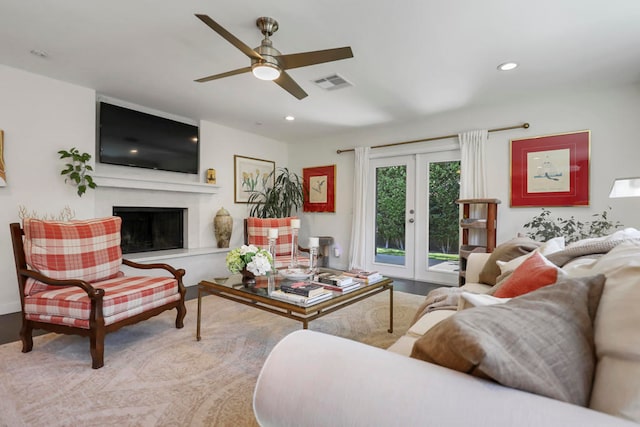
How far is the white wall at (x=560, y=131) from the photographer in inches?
130

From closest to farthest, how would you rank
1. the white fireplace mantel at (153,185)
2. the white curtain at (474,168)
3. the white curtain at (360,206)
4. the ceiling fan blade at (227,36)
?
the ceiling fan blade at (227,36)
the white fireplace mantel at (153,185)
the white curtain at (474,168)
the white curtain at (360,206)

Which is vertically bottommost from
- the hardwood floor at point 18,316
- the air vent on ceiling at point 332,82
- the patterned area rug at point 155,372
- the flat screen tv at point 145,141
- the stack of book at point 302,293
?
the patterned area rug at point 155,372

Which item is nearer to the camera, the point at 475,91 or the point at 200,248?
the point at 475,91

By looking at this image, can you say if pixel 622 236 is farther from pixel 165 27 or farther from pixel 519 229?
pixel 165 27

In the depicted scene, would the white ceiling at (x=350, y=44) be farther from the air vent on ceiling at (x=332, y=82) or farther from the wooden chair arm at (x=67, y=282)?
the wooden chair arm at (x=67, y=282)

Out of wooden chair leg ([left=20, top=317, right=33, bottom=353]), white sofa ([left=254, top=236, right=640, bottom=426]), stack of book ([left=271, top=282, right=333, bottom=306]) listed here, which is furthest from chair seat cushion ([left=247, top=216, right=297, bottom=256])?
white sofa ([left=254, top=236, right=640, bottom=426])

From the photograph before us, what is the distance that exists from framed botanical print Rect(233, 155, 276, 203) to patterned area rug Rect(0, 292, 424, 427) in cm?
263

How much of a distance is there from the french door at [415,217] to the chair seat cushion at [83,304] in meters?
3.48

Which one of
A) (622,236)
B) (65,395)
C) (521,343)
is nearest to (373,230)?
(622,236)

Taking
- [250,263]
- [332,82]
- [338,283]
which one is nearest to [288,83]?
[332,82]

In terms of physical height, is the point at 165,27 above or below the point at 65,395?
above

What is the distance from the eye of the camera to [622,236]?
71.1 inches

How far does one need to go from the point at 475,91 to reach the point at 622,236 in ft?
7.41

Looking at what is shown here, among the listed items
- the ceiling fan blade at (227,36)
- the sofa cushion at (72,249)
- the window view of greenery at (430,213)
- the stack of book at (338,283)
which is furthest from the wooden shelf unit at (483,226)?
the sofa cushion at (72,249)
